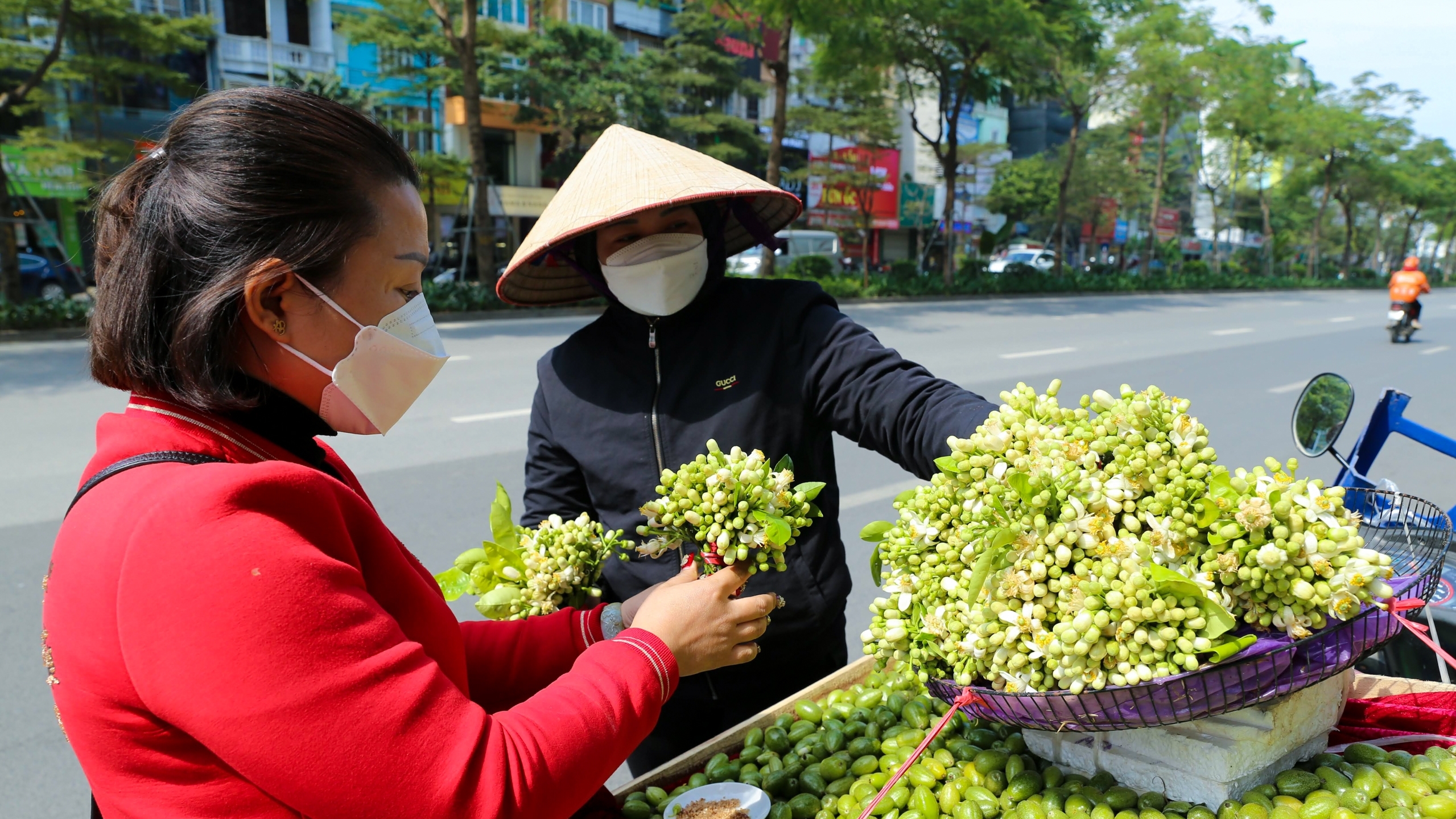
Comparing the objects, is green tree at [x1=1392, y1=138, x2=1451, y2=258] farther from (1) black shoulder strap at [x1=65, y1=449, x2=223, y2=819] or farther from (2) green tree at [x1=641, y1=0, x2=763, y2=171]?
(1) black shoulder strap at [x1=65, y1=449, x2=223, y2=819]

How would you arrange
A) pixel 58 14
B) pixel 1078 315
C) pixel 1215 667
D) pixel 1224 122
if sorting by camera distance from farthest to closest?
1. pixel 1224 122
2. pixel 1078 315
3. pixel 58 14
4. pixel 1215 667

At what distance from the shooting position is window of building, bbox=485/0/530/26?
28.3 metres

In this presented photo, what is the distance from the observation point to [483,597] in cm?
179

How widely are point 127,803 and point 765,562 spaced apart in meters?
0.85

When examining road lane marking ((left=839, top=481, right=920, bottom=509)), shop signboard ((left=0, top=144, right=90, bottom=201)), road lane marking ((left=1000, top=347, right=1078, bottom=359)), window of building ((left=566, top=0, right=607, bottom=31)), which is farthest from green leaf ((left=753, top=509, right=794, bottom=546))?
window of building ((left=566, top=0, right=607, bottom=31))

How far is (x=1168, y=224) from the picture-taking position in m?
48.5

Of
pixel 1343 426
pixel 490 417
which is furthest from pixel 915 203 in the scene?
pixel 1343 426

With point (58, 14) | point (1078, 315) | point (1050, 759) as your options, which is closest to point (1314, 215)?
point (1078, 315)

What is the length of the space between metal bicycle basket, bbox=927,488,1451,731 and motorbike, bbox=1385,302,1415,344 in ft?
56.1

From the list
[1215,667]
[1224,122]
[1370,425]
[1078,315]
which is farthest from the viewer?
[1224,122]

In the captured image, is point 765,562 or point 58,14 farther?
point 58,14

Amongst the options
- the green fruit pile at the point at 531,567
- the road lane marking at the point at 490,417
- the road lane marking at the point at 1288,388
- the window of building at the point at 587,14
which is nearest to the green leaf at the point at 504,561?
the green fruit pile at the point at 531,567

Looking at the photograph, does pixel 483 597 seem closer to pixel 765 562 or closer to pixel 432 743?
pixel 765 562

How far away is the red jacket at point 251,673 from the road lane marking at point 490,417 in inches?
266
